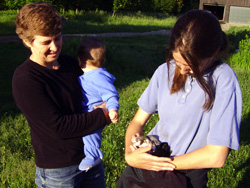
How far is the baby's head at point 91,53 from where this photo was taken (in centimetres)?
230

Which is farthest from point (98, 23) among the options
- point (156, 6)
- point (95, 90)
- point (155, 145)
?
point (155, 145)

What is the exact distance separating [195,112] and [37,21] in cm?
117

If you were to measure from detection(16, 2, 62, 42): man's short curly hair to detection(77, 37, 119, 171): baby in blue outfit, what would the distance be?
428mm

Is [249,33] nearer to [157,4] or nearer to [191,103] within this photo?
[191,103]

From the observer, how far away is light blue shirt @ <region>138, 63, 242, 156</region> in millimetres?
1632

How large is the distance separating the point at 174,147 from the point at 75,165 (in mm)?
800

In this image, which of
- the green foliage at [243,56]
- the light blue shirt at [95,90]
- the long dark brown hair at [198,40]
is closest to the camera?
the long dark brown hair at [198,40]

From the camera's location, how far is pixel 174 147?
6.01 ft

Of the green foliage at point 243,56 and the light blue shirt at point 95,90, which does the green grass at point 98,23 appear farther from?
the light blue shirt at point 95,90

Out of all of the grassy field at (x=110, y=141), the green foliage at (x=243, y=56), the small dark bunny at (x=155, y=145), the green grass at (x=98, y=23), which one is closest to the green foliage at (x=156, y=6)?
the green grass at (x=98, y=23)

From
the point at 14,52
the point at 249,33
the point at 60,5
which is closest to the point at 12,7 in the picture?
the point at 60,5

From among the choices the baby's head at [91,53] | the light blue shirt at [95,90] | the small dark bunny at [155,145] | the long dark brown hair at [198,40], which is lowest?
the small dark bunny at [155,145]

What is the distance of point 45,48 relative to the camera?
195 cm

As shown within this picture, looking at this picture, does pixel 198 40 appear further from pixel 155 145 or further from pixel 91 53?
pixel 91 53
